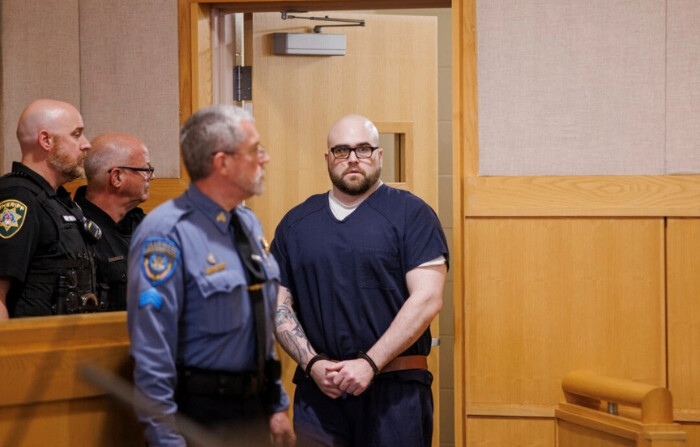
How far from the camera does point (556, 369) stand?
3.41m

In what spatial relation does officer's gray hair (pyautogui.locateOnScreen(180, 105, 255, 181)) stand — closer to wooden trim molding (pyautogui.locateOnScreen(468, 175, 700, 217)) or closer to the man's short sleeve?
the man's short sleeve

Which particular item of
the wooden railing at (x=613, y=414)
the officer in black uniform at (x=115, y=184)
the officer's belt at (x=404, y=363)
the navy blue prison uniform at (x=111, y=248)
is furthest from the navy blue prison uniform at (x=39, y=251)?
the wooden railing at (x=613, y=414)

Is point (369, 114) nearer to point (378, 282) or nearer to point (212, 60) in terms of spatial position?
point (212, 60)

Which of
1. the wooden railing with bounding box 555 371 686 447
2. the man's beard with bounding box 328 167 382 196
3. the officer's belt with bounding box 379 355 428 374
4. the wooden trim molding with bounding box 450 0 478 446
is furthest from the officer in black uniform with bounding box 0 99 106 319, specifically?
the wooden railing with bounding box 555 371 686 447

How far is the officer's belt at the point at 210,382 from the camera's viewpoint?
1.83 metres

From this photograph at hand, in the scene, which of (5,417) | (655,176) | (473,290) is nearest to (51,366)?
(5,417)

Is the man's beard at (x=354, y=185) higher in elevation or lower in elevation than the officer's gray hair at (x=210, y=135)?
lower

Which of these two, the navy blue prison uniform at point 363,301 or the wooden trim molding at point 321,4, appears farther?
the wooden trim molding at point 321,4

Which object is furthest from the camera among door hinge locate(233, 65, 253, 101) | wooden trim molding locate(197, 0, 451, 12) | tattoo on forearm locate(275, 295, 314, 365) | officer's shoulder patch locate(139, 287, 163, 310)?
door hinge locate(233, 65, 253, 101)

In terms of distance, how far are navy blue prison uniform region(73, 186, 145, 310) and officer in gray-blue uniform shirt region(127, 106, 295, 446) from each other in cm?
112

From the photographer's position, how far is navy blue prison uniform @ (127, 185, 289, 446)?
1.79 m

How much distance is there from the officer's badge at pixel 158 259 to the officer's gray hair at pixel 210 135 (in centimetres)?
16

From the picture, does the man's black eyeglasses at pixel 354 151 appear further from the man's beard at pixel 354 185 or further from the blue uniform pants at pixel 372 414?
the blue uniform pants at pixel 372 414

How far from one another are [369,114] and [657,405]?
1913 mm
